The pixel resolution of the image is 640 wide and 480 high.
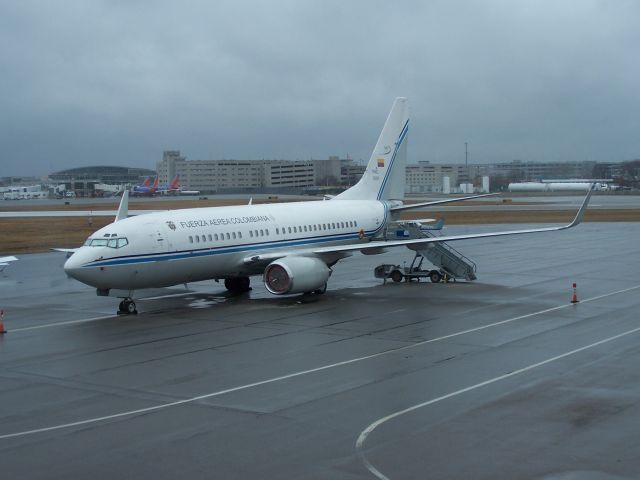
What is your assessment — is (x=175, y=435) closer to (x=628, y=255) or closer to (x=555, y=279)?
(x=555, y=279)

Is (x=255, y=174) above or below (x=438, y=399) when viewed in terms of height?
above

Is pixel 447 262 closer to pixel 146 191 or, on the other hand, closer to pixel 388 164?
pixel 388 164

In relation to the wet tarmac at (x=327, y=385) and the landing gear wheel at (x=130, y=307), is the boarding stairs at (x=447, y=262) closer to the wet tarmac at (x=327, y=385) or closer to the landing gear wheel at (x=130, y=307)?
the wet tarmac at (x=327, y=385)

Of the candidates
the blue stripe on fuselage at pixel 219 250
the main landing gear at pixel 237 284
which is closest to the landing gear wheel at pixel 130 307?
the blue stripe on fuselage at pixel 219 250

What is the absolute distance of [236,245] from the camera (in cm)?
3456

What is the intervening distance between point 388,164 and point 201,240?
48.6 ft

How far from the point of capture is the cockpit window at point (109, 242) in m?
30.6

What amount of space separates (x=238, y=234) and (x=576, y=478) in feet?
76.7

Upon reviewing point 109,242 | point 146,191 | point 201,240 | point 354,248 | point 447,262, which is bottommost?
point 447,262

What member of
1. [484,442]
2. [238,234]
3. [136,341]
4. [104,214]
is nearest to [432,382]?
[484,442]

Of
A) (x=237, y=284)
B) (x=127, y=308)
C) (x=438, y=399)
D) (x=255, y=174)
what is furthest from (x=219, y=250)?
(x=255, y=174)

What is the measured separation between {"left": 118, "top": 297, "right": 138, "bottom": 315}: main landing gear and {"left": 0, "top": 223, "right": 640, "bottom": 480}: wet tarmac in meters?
0.53

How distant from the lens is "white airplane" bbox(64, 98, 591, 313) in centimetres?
3064

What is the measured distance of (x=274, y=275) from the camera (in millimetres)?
33344
